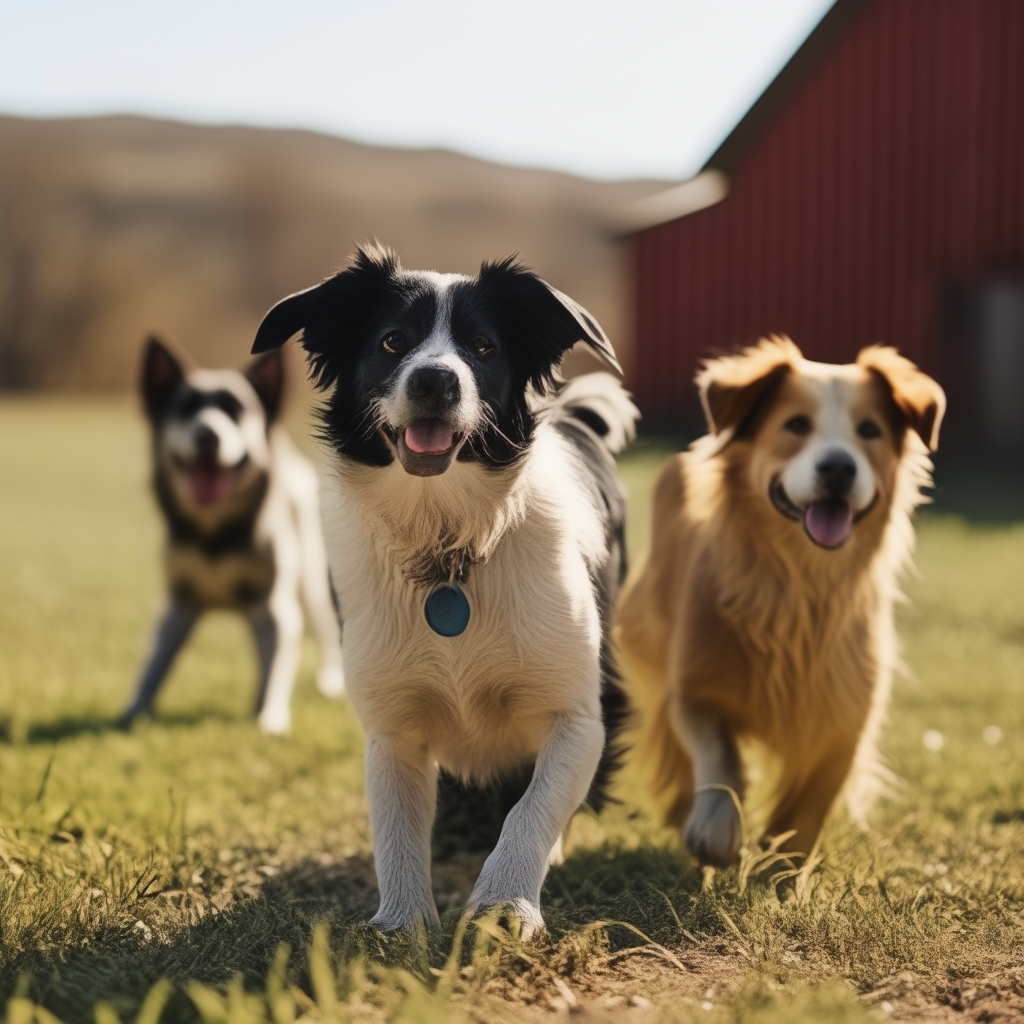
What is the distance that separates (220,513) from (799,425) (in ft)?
12.2

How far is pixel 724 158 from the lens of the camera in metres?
20.7

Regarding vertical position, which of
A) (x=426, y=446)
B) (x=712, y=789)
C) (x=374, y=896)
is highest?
(x=426, y=446)

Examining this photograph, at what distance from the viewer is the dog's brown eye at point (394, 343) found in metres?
3.39

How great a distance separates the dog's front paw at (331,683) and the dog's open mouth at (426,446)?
4441 millimetres

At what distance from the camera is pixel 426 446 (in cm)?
324

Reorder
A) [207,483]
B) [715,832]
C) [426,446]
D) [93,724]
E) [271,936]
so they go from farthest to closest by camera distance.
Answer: [207,483]
[93,724]
[715,832]
[426,446]
[271,936]

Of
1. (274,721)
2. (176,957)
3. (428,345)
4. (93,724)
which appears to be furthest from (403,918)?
(93,724)

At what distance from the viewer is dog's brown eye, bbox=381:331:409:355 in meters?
3.39

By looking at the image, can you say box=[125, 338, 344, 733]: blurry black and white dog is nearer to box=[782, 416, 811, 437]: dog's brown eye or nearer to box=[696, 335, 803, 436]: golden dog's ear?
box=[696, 335, 803, 436]: golden dog's ear

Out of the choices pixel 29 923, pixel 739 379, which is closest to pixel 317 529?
pixel 739 379

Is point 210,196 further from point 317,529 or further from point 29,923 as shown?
point 29,923

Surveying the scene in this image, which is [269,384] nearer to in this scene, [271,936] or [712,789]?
[712,789]

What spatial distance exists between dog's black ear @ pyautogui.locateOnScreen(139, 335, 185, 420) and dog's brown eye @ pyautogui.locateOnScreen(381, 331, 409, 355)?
3.89 metres

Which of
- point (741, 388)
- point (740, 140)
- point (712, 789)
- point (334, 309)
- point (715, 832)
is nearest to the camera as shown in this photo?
point (334, 309)
